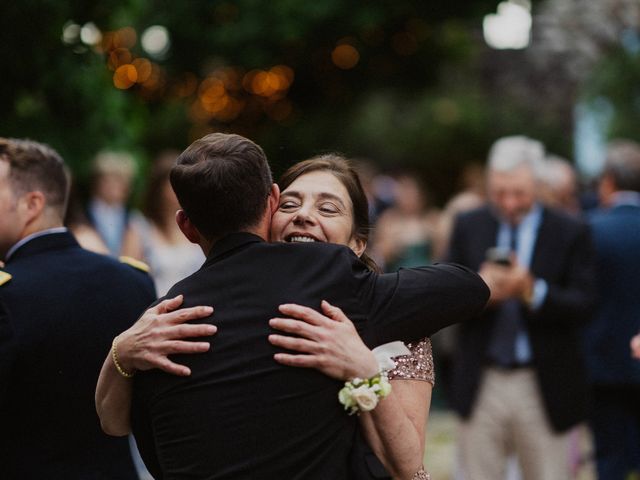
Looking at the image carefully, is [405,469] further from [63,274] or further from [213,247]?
[63,274]

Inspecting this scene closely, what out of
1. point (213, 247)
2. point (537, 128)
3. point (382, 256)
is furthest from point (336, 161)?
point (537, 128)

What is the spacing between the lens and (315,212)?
3.19 meters

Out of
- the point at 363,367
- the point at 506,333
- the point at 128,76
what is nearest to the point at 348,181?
the point at 363,367

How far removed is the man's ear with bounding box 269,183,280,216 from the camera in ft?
9.51

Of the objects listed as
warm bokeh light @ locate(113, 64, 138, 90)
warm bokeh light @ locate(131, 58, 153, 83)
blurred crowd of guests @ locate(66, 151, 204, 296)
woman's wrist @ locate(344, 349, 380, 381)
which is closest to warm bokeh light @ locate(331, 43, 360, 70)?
warm bokeh light @ locate(131, 58, 153, 83)

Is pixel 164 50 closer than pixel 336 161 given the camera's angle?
No

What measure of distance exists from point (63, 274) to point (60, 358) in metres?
0.31

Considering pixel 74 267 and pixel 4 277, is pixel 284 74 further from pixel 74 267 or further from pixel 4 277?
pixel 4 277

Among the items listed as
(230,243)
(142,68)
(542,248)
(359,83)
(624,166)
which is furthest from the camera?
(359,83)

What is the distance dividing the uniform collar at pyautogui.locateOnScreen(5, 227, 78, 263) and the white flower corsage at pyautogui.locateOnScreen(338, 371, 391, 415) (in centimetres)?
158

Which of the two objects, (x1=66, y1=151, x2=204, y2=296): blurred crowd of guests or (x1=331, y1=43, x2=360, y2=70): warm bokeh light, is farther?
(x1=331, y1=43, x2=360, y2=70): warm bokeh light

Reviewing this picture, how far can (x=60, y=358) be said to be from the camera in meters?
3.68

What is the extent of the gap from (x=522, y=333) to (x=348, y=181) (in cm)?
294

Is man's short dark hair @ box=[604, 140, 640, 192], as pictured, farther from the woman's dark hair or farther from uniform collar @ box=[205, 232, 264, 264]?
uniform collar @ box=[205, 232, 264, 264]
